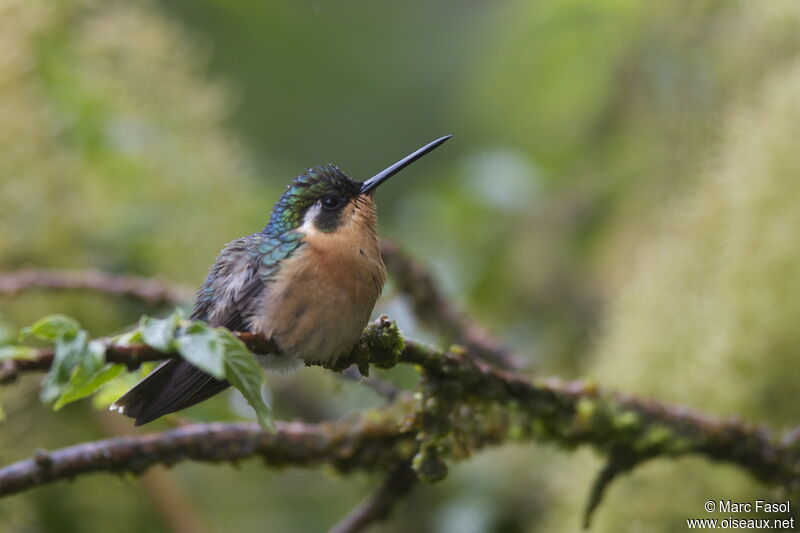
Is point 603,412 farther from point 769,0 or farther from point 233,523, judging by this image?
point 233,523

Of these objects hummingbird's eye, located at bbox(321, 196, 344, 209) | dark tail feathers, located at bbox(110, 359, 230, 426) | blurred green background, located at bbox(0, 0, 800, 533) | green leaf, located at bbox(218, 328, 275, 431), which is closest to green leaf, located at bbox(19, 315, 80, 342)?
green leaf, located at bbox(218, 328, 275, 431)

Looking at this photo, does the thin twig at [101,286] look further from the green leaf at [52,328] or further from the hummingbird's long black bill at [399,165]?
the green leaf at [52,328]

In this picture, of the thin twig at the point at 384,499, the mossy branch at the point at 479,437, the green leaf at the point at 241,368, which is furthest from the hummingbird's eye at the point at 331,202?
the green leaf at the point at 241,368

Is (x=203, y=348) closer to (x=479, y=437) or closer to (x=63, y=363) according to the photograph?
(x=63, y=363)

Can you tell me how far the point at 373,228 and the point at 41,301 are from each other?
0.90m

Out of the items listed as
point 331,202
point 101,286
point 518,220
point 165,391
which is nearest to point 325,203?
point 331,202

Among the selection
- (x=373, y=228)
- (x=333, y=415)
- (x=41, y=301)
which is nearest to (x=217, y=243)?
(x=41, y=301)

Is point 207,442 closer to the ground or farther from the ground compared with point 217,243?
closer to the ground

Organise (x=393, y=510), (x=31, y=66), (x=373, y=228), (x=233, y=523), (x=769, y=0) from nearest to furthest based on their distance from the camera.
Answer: (x=373, y=228), (x=393, y=510), (x=769, y=0), (x=31, y=66), (x=233, y=523)

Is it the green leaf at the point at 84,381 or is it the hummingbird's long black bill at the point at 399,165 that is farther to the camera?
the hummingbird's long black bill at the point at 399,165

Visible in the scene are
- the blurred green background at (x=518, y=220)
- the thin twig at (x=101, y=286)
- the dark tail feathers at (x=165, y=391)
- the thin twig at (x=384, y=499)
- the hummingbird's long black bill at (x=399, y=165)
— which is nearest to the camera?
the dark tail feathers at (x=165, y=391)

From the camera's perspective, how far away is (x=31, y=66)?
208 cm

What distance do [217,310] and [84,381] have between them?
0.39 metres

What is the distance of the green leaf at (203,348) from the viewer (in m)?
0.71
